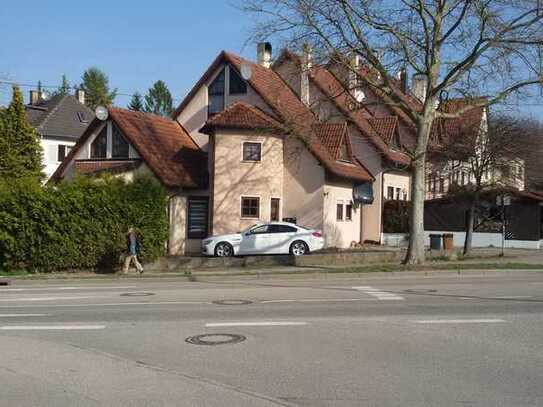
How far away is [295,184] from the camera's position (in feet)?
103

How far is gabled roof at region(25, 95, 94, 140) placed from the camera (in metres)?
56.9

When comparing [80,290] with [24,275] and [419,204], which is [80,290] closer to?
[24,275]

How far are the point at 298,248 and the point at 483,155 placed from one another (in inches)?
353

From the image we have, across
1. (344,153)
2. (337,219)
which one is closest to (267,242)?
(337,219)

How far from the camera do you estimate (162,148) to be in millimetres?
31594

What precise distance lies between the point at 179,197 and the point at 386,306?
19.0 metres

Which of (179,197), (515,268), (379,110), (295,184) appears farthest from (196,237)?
(379,110)

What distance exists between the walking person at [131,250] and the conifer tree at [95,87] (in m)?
81.4

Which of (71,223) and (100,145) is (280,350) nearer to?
(71,223)

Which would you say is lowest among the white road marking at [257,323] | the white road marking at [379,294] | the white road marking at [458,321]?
the white road marking at [257,323]

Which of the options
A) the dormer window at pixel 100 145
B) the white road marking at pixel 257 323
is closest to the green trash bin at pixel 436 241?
the dormer window at pixel 100 145

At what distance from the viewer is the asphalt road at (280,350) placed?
260 inches

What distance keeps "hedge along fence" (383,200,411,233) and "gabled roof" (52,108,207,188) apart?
36.0 feet

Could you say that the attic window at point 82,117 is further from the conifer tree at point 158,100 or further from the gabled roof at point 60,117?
the conifer tree at point 158,100
